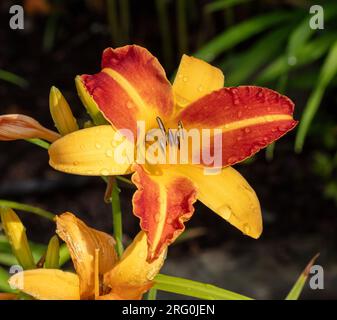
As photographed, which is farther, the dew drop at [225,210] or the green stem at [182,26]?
the green stem at [182,26]

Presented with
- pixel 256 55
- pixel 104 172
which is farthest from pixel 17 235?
pixel 256 55

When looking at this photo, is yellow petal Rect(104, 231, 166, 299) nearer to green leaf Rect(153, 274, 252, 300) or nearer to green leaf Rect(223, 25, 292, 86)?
green leaf Rect(153, 274, 252, 300)

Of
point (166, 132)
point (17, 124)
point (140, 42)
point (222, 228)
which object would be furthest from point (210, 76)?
point (140, 42)

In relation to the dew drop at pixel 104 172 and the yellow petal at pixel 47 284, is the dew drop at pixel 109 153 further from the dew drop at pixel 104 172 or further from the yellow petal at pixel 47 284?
the yellow petal at pixel 47 284

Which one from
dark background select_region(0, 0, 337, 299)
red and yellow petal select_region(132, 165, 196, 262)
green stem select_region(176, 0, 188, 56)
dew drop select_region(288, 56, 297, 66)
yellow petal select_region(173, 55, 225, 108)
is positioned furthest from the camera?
green stem select_region(176, 0, 188, 56)

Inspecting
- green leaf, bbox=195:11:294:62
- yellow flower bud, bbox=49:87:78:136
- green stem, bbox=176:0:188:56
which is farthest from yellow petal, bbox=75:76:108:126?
green stem, bbox=176:0:188:56

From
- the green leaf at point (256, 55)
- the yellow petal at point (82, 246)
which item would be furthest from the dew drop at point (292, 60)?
the yellow petal at point (82, 246)

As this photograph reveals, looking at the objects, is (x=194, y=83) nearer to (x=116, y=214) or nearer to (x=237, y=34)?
(x=116, y=214)

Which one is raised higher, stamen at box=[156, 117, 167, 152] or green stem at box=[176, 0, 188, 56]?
green stem at box=[176, 0, 188, 56]
